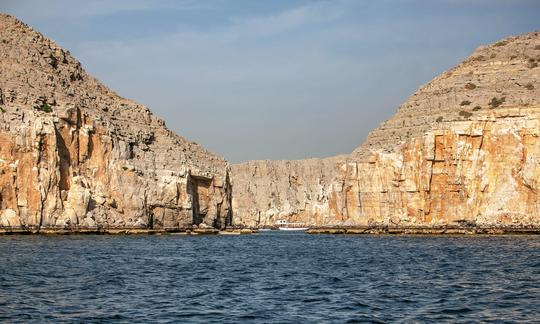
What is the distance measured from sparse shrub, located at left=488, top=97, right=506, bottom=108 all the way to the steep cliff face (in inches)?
1818

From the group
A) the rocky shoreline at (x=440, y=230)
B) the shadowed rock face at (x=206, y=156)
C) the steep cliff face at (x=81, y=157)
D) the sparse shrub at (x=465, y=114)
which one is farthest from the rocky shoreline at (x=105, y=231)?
the sparse shrub at (x=465, y=114)

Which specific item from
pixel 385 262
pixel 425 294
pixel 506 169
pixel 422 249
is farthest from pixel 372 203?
pixel 425 294

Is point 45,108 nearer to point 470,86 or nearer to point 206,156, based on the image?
point 206,156

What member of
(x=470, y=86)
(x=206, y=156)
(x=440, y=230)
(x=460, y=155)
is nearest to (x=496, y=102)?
(x=470, y=86)

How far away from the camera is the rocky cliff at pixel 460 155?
97.9m

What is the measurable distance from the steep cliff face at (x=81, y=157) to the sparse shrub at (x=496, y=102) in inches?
1818

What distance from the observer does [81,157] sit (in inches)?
4026

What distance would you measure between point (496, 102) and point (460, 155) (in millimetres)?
14885

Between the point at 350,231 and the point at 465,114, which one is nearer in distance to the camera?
the point at 465,114

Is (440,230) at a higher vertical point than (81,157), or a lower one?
lower

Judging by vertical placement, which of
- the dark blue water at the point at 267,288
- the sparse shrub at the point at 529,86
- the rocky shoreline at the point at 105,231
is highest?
the sparse shrub at the point at 529,86

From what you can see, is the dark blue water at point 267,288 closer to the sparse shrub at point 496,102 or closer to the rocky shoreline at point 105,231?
the rocky shoreline at point 105,231

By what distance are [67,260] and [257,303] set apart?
22597mm

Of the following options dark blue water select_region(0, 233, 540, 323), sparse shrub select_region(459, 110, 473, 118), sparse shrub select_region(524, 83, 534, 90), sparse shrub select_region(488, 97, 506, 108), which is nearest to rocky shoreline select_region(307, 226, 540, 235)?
sparse shrub select_region(459, 110, 473, 118)
